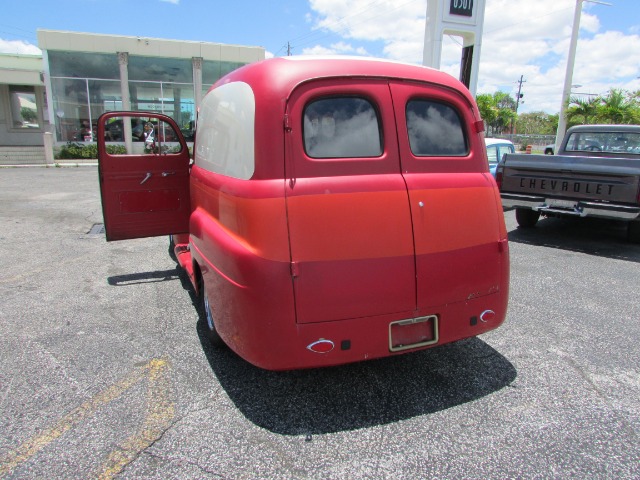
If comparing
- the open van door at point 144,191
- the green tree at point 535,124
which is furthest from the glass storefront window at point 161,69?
the green tree at point 535,124

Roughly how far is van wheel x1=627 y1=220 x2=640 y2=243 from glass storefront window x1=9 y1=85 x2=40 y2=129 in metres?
27.9

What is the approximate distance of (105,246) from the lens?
6680 millimetres

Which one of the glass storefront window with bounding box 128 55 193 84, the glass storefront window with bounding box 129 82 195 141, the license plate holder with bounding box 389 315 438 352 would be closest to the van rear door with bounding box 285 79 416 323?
the license plate holder with bounding box 389 315 438 352

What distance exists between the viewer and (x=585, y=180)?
6.85 m

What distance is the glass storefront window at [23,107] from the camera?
960 inches

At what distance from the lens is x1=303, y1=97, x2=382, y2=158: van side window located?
8.80ft

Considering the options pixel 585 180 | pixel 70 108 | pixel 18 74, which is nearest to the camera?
pixel 585 180

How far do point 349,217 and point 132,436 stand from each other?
173 cm

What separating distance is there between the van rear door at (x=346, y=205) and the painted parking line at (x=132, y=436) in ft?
3.49

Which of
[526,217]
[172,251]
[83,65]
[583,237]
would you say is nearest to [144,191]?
[172,251]

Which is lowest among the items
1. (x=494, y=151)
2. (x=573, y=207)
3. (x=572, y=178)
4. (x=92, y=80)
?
(x=573, y=207)

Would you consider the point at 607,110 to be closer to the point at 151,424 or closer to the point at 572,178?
the point at 572,178

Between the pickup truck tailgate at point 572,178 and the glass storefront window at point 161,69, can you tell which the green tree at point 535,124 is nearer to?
the glass storefront window at point 161,69

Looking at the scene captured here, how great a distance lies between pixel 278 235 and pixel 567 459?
1.95m
